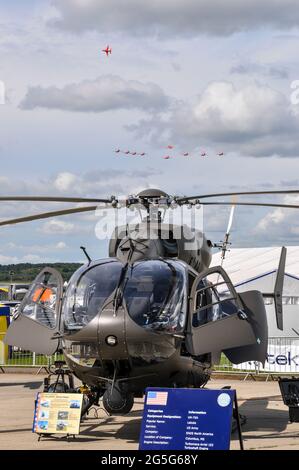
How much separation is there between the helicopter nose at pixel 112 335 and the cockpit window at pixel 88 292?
1.11 feet

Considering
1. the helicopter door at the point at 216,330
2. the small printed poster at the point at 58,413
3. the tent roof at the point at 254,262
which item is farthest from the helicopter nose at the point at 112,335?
the tent roof at the point at 254,262

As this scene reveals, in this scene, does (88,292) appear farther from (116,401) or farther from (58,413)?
(58,413)

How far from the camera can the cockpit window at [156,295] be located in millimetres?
11844

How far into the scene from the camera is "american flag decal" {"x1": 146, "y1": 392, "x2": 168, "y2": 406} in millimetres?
10508

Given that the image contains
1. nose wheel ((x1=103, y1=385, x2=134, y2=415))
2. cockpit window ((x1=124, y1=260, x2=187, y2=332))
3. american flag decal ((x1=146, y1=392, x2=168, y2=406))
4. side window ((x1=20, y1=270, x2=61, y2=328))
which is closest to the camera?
american flag decal ((x1=146, y1=392, x2=168, y2=406))

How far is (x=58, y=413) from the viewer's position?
474 inches

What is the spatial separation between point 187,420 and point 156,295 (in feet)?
8.18

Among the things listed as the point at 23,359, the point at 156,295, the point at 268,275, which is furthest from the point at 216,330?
the point at 23,359

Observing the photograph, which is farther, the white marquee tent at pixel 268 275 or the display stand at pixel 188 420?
the white marquee tent at pixel 268 275

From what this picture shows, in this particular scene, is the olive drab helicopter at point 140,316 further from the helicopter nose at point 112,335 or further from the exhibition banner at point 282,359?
the exhibition banner at point 282,359

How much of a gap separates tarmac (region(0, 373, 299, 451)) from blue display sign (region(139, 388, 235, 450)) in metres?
1.51

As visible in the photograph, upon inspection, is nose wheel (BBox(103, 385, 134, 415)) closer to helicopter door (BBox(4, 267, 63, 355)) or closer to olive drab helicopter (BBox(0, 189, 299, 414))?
olive drab helicopter (BBox(0, 189, 299, 414))

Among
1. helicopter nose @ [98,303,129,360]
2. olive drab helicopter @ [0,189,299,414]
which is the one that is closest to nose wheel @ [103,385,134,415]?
olive drab helicopter @ [0,189,299,414]

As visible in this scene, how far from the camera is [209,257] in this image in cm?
1467
